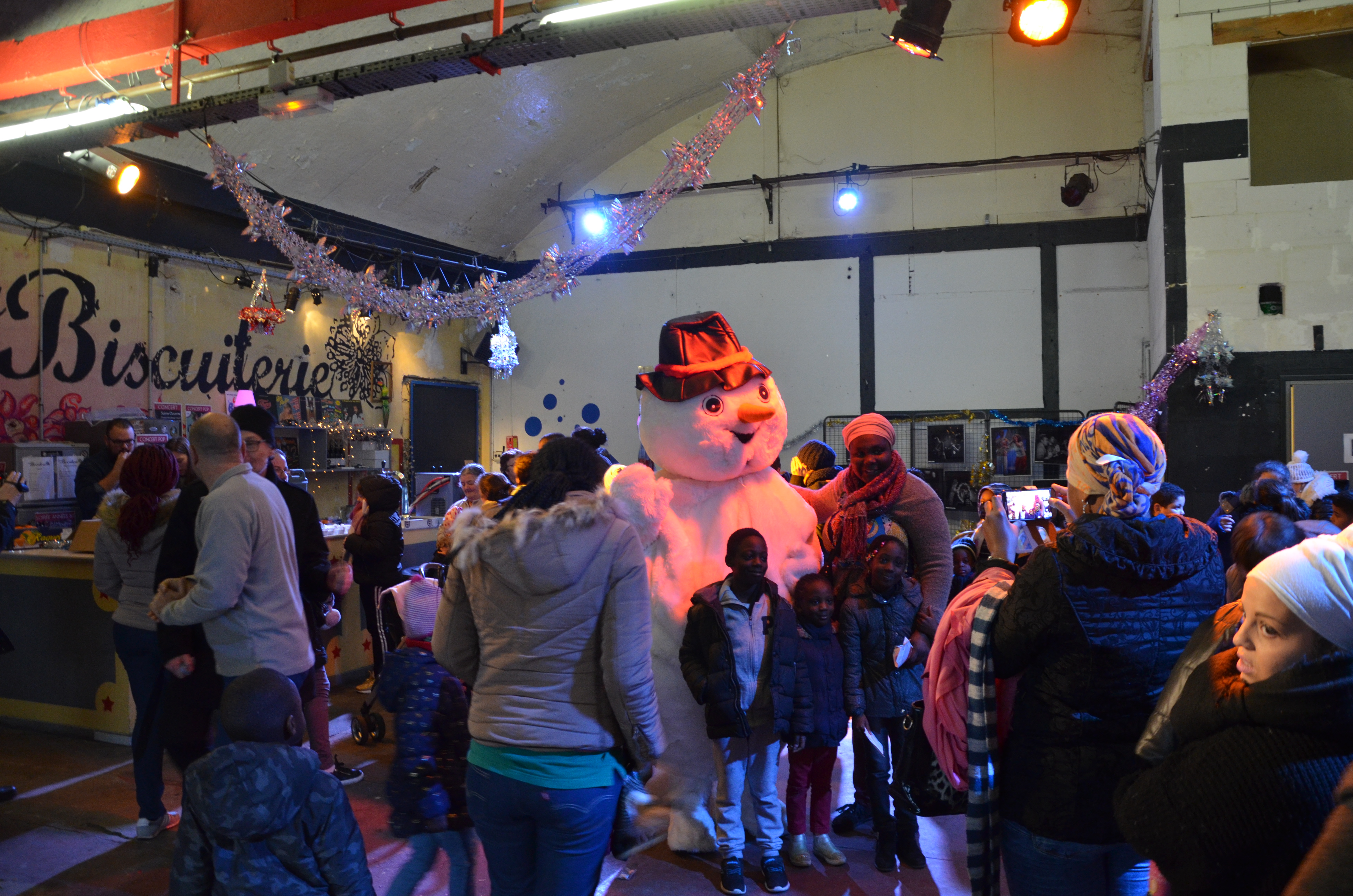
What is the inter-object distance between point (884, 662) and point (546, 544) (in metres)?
1.80

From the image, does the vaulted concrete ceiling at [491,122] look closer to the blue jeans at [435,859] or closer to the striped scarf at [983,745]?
the blue jeans at [435,859]

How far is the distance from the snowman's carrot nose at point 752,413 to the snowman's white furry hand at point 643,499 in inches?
15.4

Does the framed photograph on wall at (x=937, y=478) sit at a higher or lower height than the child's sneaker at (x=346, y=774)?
higher

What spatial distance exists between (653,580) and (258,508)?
1.39 metres

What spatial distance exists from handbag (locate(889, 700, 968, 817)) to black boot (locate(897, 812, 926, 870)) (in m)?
1.09

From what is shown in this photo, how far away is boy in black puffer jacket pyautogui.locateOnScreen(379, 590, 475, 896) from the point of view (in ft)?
7.14

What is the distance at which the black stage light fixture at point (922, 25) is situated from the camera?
13.5 feet

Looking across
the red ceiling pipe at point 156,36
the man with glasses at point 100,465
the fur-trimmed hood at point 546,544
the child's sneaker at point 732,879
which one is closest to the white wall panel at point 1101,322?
the red ceiling pipe at point 156,36

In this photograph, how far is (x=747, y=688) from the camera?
304 centimetres

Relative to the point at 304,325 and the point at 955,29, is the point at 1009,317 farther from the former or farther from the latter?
the point at 304,325

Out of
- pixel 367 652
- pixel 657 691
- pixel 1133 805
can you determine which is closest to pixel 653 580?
pixel 657 691

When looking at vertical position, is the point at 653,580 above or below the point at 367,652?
above

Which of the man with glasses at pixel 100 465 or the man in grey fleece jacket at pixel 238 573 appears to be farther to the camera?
the man with glasses at pixel 100 465

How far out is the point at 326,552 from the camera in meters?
3.54
